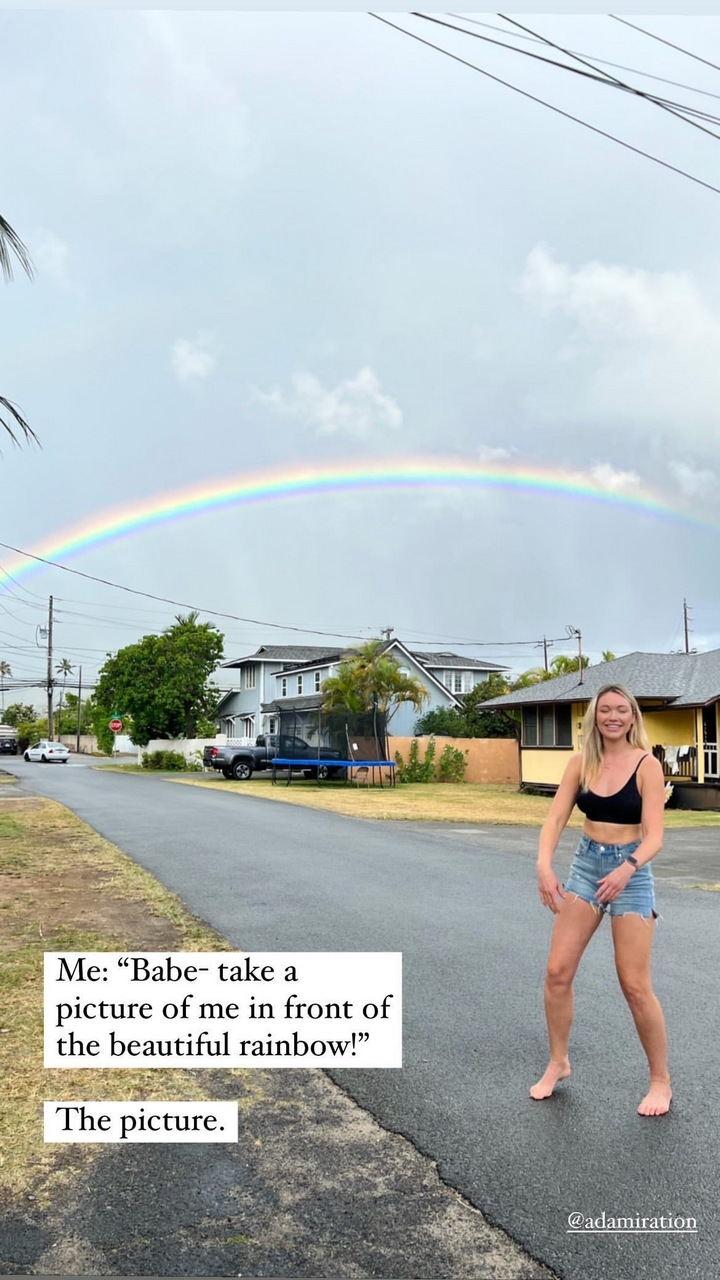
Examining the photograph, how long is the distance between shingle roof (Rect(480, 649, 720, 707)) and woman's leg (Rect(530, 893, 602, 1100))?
15.4 metres

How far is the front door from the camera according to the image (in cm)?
1856

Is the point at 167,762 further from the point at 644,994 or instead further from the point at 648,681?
the point at 644,994

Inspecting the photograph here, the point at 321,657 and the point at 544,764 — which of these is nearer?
the point at 544,764

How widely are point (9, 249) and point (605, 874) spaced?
4389 mm

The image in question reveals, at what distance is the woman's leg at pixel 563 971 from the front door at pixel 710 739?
53.2 feet

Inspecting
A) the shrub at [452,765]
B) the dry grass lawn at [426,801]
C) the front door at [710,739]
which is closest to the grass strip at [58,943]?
the dry grass lawn at [426,801]

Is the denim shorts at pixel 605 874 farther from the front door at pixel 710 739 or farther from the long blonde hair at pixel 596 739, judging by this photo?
the front door at pixel 710 739

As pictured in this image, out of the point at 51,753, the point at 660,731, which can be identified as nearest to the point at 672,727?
the point at 660,731

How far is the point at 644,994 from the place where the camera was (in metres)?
2.97

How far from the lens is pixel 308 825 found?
41.7ft

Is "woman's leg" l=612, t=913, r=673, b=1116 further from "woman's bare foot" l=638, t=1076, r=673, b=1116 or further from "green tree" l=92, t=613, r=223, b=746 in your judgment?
"green tree" l=92, t=613, r=223, b=746

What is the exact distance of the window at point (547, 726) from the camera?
20.6m

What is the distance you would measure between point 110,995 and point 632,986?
162 cm

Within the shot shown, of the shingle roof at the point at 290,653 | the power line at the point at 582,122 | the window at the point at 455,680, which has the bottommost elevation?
the window at the point at 455,680
